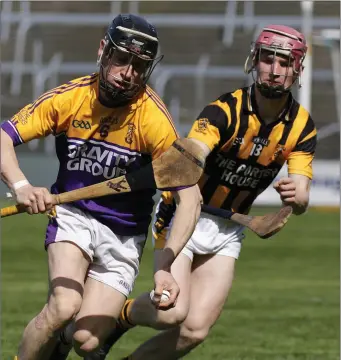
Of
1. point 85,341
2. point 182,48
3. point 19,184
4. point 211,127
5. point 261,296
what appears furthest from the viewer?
point 182,48

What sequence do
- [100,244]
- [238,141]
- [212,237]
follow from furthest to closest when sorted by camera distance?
[212,237], [238,141], [100,244]

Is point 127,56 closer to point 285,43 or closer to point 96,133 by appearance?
point 96,133

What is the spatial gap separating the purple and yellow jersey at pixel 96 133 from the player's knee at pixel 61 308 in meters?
0.56

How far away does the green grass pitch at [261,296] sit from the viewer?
7.15m

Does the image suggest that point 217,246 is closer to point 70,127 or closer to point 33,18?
point 70,127

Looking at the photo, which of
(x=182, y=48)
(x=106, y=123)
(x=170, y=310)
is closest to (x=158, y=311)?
(x=170, y=310)

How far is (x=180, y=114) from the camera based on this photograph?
19781mm

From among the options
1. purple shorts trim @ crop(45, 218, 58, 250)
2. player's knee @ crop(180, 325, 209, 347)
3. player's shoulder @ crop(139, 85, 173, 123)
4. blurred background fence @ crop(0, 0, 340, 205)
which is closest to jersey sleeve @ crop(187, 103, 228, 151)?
player's shoulder @ crop(139, 85, 173, 123)

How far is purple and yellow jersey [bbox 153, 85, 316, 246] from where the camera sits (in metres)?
5.88

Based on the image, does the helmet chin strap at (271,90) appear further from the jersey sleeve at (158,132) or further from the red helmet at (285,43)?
the jersey sleeve at (158,132)

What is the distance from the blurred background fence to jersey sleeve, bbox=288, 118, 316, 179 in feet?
42.4

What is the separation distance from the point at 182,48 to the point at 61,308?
1633cm

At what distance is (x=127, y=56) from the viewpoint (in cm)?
530

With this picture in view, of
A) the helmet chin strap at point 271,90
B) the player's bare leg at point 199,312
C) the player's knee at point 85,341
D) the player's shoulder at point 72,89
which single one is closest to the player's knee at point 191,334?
the player's bare leg at point 199,312
